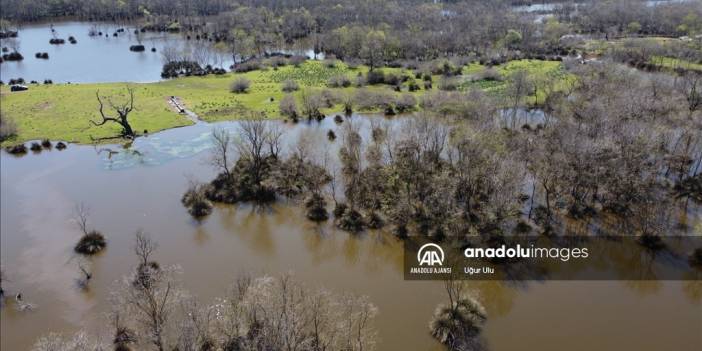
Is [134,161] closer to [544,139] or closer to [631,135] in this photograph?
[544,139]

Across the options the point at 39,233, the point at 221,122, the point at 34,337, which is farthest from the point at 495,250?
the point at 221,122

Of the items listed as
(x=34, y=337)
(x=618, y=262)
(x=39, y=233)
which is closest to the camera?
(x=34, y=337)

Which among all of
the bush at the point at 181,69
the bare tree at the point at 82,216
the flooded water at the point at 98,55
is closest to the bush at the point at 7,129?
the bare tree at the point at 82,216

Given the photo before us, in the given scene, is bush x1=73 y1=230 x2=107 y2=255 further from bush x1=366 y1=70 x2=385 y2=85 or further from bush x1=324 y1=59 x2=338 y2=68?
bush x1=324 y1=59 x2=338 y2=68

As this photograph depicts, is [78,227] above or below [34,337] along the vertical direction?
above

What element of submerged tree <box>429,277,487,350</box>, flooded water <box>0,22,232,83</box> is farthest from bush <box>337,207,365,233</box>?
flooded water <box>0,22,232,83</box>

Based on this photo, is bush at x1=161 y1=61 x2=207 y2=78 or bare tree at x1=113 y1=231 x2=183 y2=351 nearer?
bare tree at x1=113 y1=231 x2=183 y2=351

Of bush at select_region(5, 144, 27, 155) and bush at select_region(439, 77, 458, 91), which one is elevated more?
bush at select_region(439, 77, 458, 91)
